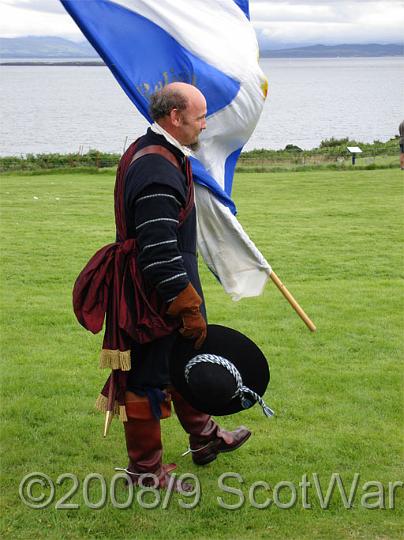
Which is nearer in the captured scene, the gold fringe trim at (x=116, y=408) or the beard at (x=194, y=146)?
the gold fringe trim at (x=116, y=408)

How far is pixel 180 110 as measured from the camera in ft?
13.3

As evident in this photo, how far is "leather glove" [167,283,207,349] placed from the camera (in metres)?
3.98

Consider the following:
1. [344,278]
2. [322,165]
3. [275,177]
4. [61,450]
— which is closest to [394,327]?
[344,278]

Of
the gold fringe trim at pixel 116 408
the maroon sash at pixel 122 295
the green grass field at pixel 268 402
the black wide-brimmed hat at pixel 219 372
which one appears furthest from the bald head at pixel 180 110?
the green grass field at pixel 268 402

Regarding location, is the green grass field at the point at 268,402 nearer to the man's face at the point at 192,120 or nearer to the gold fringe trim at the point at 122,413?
the gold fringe trim at the point at 122,413

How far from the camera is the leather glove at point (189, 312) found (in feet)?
13.1

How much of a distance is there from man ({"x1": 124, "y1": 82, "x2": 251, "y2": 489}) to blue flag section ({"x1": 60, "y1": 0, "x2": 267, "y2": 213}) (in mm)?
400

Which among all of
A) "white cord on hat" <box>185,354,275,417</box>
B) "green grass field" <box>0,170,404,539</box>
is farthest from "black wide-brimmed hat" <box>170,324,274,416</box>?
"green grass field" <box>0,170,404,539</box>

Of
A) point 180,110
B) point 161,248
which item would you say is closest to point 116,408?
point 161,248

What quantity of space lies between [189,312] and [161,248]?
36 cm

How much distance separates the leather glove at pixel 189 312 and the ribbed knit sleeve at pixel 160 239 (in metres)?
0.04

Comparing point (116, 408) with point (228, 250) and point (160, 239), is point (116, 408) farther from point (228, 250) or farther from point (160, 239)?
point (228, 250)

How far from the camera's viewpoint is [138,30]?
4.66 m

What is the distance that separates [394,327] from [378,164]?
19890mm
